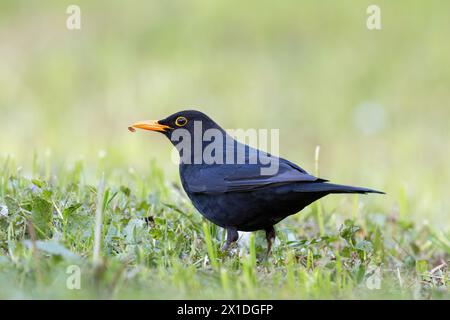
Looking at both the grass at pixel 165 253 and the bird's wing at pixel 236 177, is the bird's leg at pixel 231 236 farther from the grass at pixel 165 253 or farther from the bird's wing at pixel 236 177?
the bird's wing at pixel 236 177

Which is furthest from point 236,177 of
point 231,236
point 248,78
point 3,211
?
point 248,78

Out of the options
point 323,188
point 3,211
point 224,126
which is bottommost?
point 3,211

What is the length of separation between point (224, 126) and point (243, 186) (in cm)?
597

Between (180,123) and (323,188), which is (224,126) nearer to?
(180,123)

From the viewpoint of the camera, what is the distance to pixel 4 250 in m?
4.73

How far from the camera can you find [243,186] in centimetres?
534

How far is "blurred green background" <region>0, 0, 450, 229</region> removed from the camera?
10.6m

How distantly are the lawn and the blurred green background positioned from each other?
3 cm

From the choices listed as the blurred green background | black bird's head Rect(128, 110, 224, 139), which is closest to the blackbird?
black bird's head Rect(128, 110, 224, 139)

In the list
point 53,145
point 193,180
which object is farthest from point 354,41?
point 193,180

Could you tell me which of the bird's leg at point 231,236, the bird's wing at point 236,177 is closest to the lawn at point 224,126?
the bird's leg at point 231,236

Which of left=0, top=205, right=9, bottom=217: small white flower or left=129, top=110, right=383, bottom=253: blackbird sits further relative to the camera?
left=129, top=110, right=383, bottom=253: blackbird

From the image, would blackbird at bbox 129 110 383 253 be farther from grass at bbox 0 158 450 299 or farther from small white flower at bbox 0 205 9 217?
small white flower at bbox 0 205 9 217

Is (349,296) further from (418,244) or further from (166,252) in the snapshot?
(418,244)
